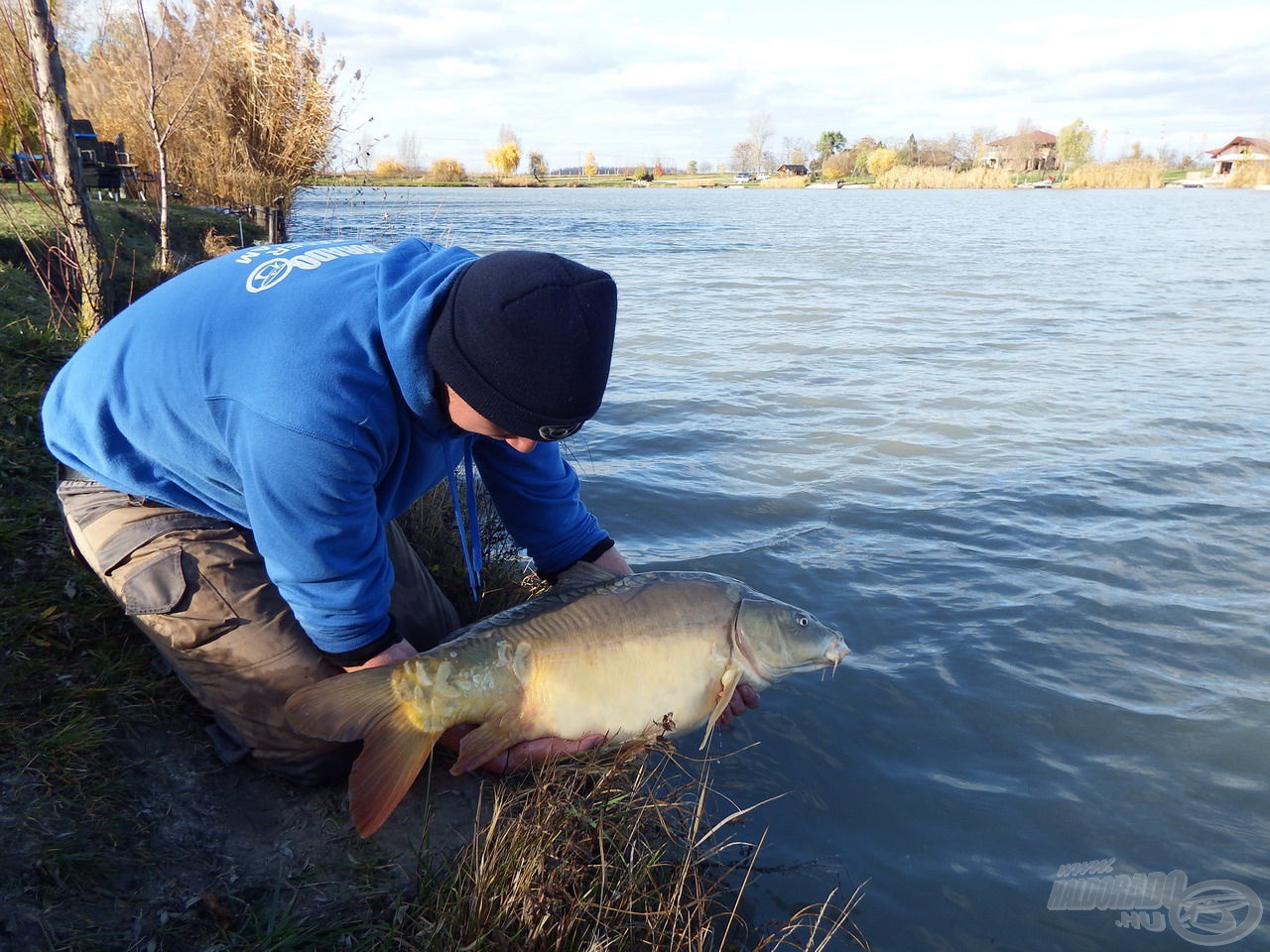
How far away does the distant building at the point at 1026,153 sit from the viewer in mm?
119188

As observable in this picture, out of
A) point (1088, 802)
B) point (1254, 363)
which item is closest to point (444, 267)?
point (1088, 802)

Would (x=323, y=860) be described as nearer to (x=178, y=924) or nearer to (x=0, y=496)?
(x=178, y=924)

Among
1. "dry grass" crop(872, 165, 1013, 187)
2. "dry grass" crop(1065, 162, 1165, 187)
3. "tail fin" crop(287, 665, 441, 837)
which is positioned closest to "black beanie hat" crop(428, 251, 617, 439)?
"tail fin" crop(287, 665, 441, 837)

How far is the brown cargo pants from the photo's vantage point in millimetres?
3006

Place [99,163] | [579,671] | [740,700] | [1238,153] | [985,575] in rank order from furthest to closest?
[1238,153], [99,163], [985,575], [740,700], [579,671]

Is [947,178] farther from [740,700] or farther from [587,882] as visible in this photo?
[587,882]

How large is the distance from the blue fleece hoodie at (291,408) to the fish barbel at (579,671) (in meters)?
0.25

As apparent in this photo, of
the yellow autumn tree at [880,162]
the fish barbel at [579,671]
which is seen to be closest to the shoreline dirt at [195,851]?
the fish barbel at [579,671]

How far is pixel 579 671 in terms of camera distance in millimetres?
2961

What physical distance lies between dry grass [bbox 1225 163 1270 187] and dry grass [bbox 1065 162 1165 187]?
5.75 metres

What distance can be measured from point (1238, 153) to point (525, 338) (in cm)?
12295

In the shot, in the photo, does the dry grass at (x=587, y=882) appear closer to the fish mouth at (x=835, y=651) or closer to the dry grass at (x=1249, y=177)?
the fish mouth at (x=835, y=651)

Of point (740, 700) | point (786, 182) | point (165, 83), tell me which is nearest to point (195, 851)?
point (740, 700)

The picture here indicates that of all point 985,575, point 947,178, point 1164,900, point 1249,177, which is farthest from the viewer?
point 947,178
